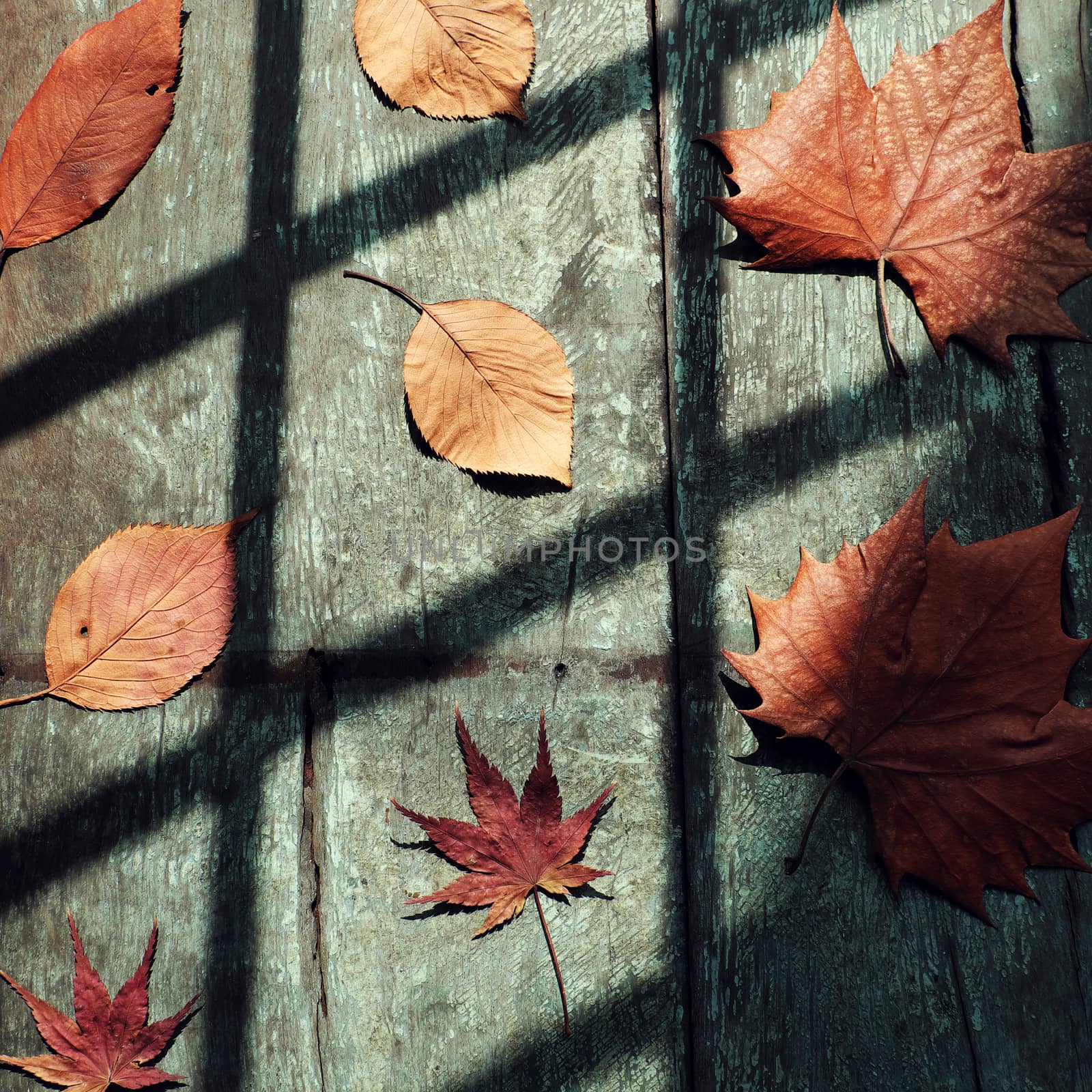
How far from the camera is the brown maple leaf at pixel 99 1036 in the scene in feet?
3.21

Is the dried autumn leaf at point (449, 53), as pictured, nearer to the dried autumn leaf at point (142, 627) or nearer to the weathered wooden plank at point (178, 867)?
the dried autumn leaf at point (142, 627)

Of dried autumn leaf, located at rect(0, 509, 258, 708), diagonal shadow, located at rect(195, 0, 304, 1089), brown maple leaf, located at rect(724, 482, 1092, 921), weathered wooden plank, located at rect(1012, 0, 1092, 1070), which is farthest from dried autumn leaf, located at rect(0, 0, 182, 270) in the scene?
weathered wooden plank, located at rect(1012, 0, 1092, 1070)

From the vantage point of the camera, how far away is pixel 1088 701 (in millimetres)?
1006

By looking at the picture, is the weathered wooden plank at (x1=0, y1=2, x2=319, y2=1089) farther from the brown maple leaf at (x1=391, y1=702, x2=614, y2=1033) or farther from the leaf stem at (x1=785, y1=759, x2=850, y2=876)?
the leaf stem at (x1=785, y1=759, x2=850, y2=876)

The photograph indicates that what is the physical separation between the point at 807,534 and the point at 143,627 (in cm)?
84

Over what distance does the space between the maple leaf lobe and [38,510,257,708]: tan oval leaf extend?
332 millimetres

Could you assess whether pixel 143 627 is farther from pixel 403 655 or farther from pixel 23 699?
pixel 403 655

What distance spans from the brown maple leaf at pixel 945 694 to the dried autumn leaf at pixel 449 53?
2.52 feet

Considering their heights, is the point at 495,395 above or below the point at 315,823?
above

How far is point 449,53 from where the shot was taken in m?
1.12

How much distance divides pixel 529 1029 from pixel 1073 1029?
0.62m

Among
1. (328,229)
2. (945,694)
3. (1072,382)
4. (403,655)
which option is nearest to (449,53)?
(328,229)

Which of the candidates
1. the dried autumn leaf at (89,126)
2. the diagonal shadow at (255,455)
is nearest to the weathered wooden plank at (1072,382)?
the diagonal shadow at (255,455)

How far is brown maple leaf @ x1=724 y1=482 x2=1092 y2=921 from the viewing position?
93 cm
